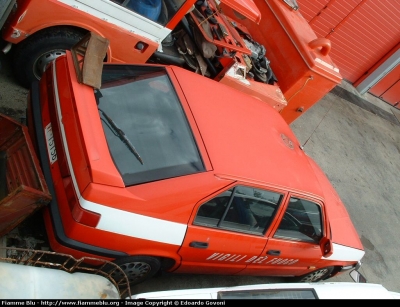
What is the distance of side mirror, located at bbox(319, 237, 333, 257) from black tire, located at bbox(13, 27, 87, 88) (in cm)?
343

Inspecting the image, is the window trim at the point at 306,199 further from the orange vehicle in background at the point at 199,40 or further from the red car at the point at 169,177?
the orange vehicle in background at the point at 199,40

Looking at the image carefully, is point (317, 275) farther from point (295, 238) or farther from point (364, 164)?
point (364, 164)

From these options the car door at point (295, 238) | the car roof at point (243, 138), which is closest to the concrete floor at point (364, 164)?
the car door at point (295, 238)

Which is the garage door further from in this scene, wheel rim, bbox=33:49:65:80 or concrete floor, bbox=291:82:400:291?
wheel rim, bbox=33:49:65:80

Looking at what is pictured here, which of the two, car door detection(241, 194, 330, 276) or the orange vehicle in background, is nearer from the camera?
car door detection(241, 194, 330, 276)

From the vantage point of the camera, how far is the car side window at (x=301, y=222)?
163 inches

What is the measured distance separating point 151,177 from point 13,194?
0.98 m

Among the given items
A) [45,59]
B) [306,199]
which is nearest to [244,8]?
[45,59]

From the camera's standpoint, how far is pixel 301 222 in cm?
431

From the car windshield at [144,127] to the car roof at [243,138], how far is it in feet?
0.61

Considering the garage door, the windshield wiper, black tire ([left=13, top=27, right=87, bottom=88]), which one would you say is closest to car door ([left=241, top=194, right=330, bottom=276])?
the windshield wiper

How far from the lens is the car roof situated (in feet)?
12.2

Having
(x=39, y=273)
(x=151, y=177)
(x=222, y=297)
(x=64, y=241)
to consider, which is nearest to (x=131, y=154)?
(x=151, y=177)

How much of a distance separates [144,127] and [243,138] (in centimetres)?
100
